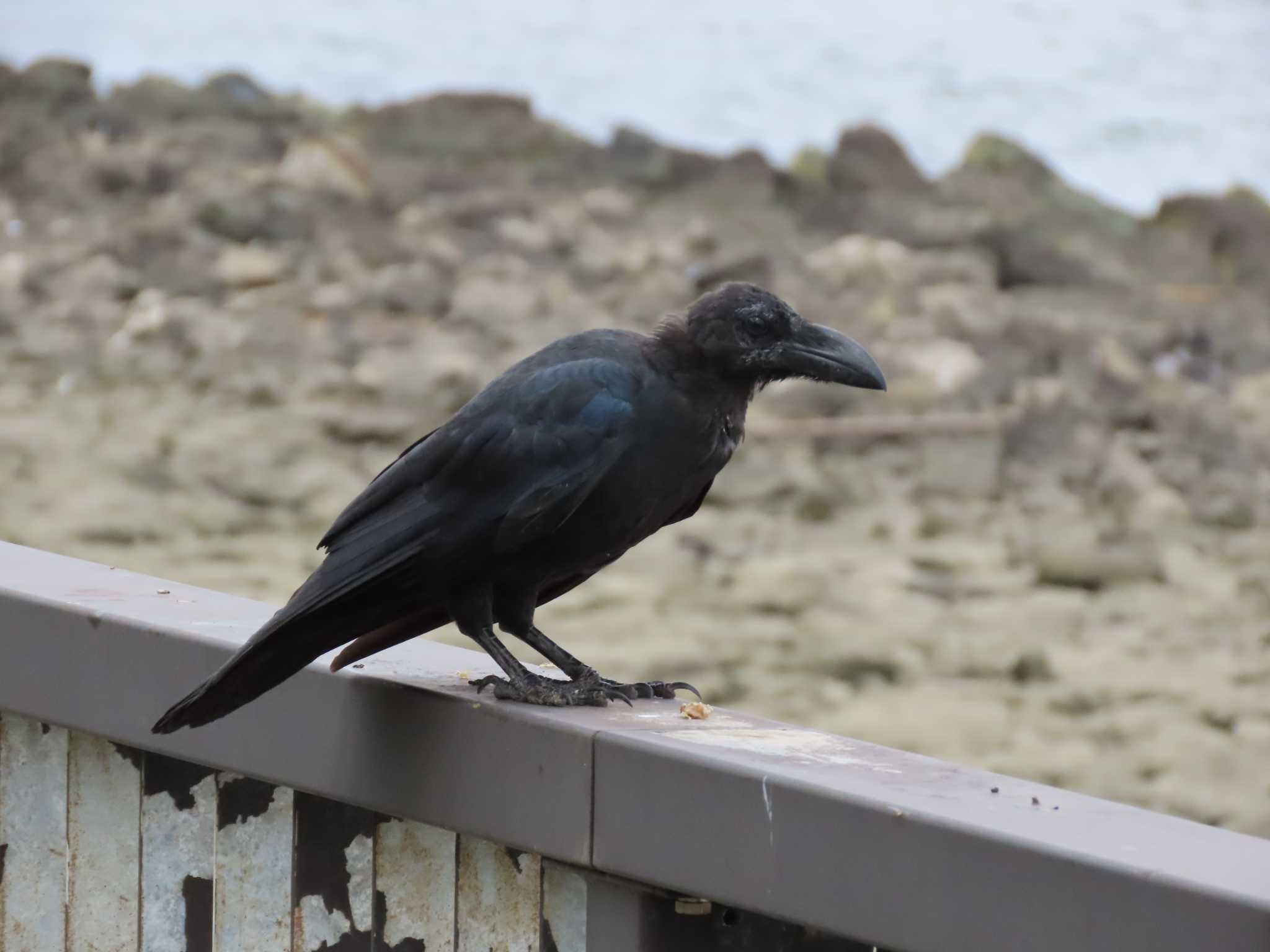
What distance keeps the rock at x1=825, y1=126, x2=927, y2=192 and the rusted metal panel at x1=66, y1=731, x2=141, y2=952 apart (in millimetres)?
9309

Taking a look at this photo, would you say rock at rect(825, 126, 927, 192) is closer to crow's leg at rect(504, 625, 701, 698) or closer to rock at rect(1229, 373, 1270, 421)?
rock at rect(1229, 373, 1270, 421)

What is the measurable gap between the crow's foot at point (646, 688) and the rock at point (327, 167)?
29.5ft

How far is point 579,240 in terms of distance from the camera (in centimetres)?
1065

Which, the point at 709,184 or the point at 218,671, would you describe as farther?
the point at 709,184

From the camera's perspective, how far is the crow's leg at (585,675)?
7.96 ft

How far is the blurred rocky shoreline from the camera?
593 cm

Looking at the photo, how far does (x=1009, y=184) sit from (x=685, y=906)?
9.70 m

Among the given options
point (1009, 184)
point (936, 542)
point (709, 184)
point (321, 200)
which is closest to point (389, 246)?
point (321, 200)

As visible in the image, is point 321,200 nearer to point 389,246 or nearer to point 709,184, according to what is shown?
point 389,246

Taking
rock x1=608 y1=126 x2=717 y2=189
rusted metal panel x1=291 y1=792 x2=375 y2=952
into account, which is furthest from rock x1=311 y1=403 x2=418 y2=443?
rusted metal panel x1=291 y1=792 x2=375 y2=952

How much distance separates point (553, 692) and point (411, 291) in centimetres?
764

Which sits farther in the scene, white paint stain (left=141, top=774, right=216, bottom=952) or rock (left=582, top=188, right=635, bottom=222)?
rock (left=582, top=188, right=635, bottom=222)

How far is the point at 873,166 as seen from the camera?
1140 cm

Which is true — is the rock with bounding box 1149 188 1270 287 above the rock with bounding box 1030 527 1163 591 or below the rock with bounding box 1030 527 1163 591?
above
